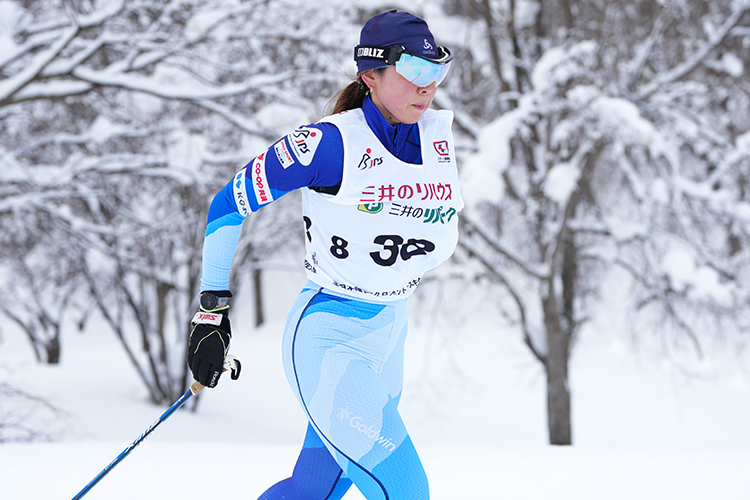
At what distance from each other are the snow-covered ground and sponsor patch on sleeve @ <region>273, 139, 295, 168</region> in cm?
188

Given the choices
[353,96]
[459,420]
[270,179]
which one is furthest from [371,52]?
[459,420]

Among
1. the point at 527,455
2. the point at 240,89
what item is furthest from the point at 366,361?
the point at 240,89

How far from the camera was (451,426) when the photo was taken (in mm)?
10117

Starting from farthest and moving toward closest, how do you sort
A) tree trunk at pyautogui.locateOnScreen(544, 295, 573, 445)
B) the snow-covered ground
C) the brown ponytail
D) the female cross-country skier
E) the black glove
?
tree trunk at pyautogui.locateOnScreen(544, 295, 573, 445)
the snow-covered ground
the brown ponytail
the black glove
the female cross-country skier

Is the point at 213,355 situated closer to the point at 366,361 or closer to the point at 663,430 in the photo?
the point at 366,361

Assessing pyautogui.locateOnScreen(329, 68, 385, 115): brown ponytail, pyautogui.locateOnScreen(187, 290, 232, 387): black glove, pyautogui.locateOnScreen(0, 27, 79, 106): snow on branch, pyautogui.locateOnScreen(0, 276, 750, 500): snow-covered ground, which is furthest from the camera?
pyautogui.locateOnScreen(0, 27, 79, 106): snow on branch

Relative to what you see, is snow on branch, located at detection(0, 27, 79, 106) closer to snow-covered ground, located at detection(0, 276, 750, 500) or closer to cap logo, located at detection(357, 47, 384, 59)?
snow-covered ground, located at detection(0, 276, 750, 500)

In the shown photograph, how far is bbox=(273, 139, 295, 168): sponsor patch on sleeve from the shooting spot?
1.70 metres

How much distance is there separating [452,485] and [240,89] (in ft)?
12.3

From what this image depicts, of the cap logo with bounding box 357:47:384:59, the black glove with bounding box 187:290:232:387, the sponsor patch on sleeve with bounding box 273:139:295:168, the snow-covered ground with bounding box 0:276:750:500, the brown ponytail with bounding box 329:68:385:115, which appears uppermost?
the cap logo with bounding box 357:47:384:59

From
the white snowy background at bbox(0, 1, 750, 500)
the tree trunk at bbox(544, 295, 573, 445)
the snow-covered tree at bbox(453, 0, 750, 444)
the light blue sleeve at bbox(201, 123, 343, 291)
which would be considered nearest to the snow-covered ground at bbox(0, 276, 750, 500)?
the white snowy background at bbox(0, 1, 750, 500)

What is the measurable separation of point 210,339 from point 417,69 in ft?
3.26

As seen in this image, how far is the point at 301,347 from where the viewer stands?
1.76 metres

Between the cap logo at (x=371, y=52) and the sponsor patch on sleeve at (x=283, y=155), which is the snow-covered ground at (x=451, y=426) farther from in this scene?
the cap logo at (x=371, y=52)
